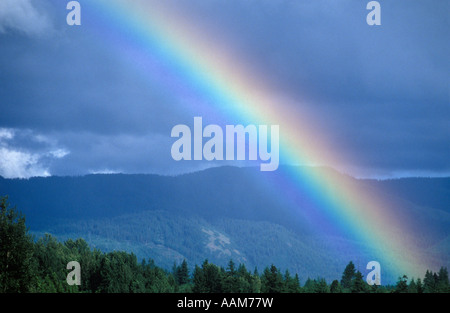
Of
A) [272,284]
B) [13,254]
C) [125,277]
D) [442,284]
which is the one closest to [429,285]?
[442,284]

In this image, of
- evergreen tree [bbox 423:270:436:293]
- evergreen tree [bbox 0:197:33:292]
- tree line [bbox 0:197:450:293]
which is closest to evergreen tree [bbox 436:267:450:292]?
tree line [bbox 0:197:450:293]

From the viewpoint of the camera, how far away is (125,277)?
142 m

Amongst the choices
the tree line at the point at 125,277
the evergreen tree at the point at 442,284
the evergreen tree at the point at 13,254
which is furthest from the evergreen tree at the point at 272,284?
the evergreen tree at the point at 13,254

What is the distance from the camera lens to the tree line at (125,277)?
76375 millimetres

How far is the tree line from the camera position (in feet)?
251

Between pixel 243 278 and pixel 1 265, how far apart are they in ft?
205

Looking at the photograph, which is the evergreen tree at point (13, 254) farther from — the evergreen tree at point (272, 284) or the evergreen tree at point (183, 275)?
the evergreen tree at point (183, 275)

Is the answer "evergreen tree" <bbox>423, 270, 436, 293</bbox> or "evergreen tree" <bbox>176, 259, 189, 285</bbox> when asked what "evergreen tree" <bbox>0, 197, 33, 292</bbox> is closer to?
"evergreen tree" <bbox>423, 270, 436, 293</bbox>

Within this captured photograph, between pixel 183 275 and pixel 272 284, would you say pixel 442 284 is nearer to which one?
pixel 272 284
